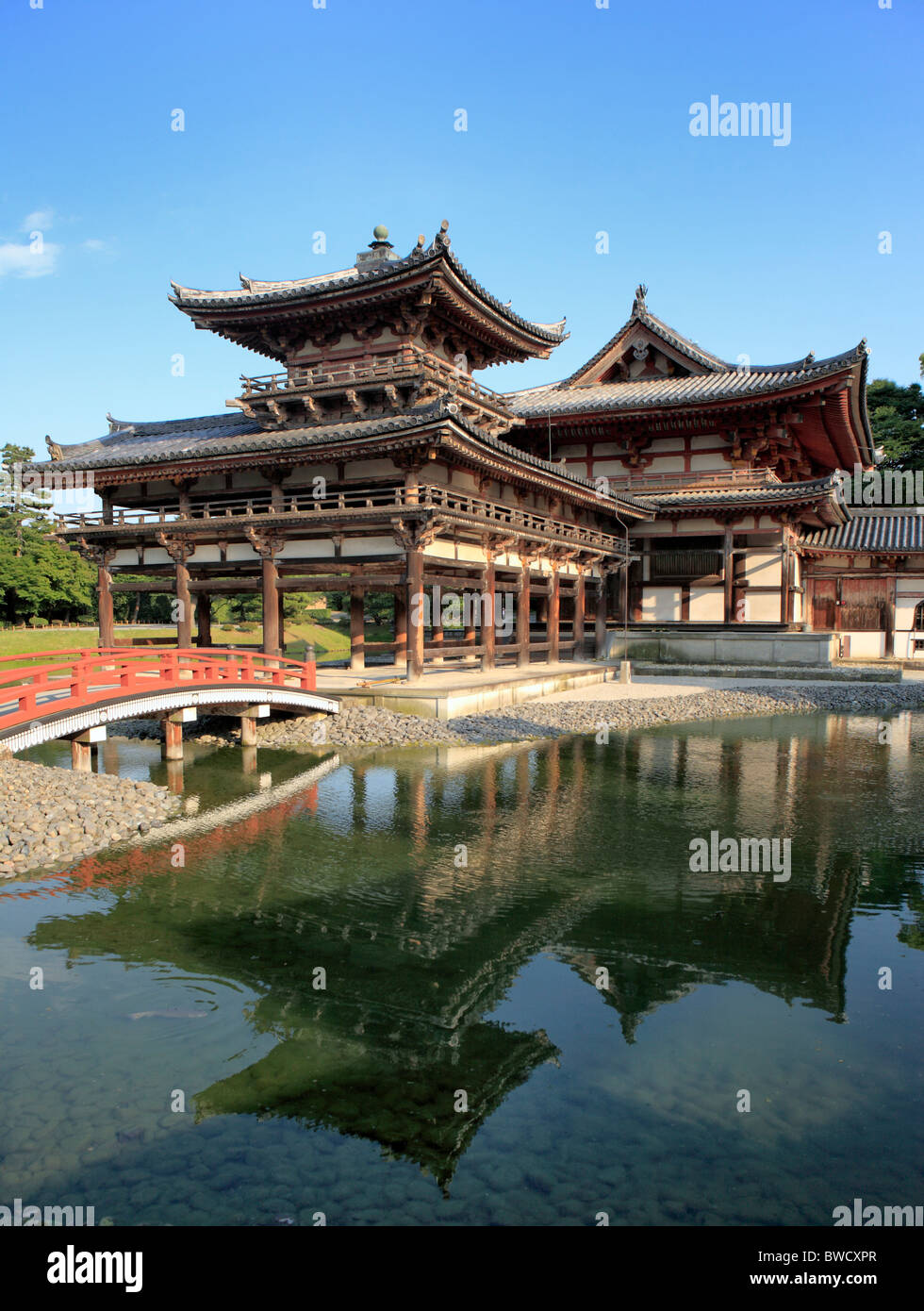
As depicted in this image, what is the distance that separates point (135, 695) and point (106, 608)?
14.3 metres

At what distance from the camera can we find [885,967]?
8.50 meters

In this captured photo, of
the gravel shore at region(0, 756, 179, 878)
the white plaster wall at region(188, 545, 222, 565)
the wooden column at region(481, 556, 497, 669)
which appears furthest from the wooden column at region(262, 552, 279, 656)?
the gravel shore at region(0, 756, 179, 878)

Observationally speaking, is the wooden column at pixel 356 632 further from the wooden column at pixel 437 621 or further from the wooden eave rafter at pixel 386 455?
the wooden eave rafter at pixel 386 455

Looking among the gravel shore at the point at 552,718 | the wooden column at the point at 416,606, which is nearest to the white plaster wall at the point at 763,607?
the gravel shore at the point at 552,718

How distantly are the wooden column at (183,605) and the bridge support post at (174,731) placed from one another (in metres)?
8.53

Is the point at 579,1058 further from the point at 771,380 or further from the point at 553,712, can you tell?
the point at 771,380

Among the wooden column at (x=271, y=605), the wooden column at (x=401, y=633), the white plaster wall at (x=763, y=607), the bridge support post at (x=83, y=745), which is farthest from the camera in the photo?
the white plaster wall at (x=763, y=607)

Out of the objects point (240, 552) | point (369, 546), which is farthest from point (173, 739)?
point (240, 552)

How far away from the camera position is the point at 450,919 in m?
9.72

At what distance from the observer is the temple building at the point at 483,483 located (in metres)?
24.1

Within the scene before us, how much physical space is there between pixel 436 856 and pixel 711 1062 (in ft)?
19.6
